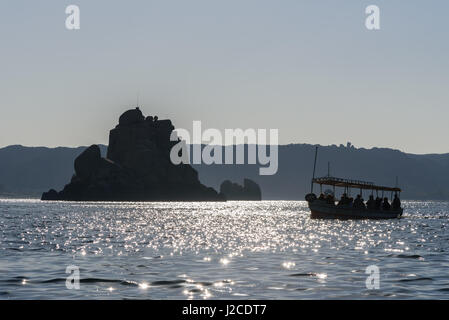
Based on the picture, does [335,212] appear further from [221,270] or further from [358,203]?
[221,270]

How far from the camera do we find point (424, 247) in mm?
45031

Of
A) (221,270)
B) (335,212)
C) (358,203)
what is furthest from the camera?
(358,203)

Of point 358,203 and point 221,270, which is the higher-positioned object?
point 358,203

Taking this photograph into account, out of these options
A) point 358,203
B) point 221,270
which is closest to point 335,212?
point 358,203

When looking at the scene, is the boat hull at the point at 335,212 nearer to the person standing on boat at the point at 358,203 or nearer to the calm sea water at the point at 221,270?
the person standing on boat at the point at 358,203

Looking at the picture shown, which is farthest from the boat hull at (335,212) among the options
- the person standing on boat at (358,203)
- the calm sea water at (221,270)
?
the calm sea water at (221,270)

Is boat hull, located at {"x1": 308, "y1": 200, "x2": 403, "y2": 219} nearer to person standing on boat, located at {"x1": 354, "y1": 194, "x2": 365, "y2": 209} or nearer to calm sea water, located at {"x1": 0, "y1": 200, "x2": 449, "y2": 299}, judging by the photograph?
person standing on boat, located at {"x1": 354, "y1": 194, "x2": 365, "y2": 209}

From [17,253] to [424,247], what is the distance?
92.9ft

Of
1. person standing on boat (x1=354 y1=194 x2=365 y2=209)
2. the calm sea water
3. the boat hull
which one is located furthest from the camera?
person standing on boat (x1=354 y1=194 x2=365 y2=209)

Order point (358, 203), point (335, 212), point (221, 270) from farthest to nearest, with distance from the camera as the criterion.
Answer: point (358, 203), point (335, 212), point (221, 270)

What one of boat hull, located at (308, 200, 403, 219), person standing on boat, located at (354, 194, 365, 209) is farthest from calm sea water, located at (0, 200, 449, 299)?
person standing on boat, located at (354, 194, 365, 209)

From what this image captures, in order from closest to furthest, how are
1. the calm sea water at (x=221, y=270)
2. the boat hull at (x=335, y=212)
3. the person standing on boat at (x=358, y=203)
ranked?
the calm sea water at (x=221, y=270) < the boat hull at (x=335, y=212) < the person standing on boat at (x=358, y=203)
